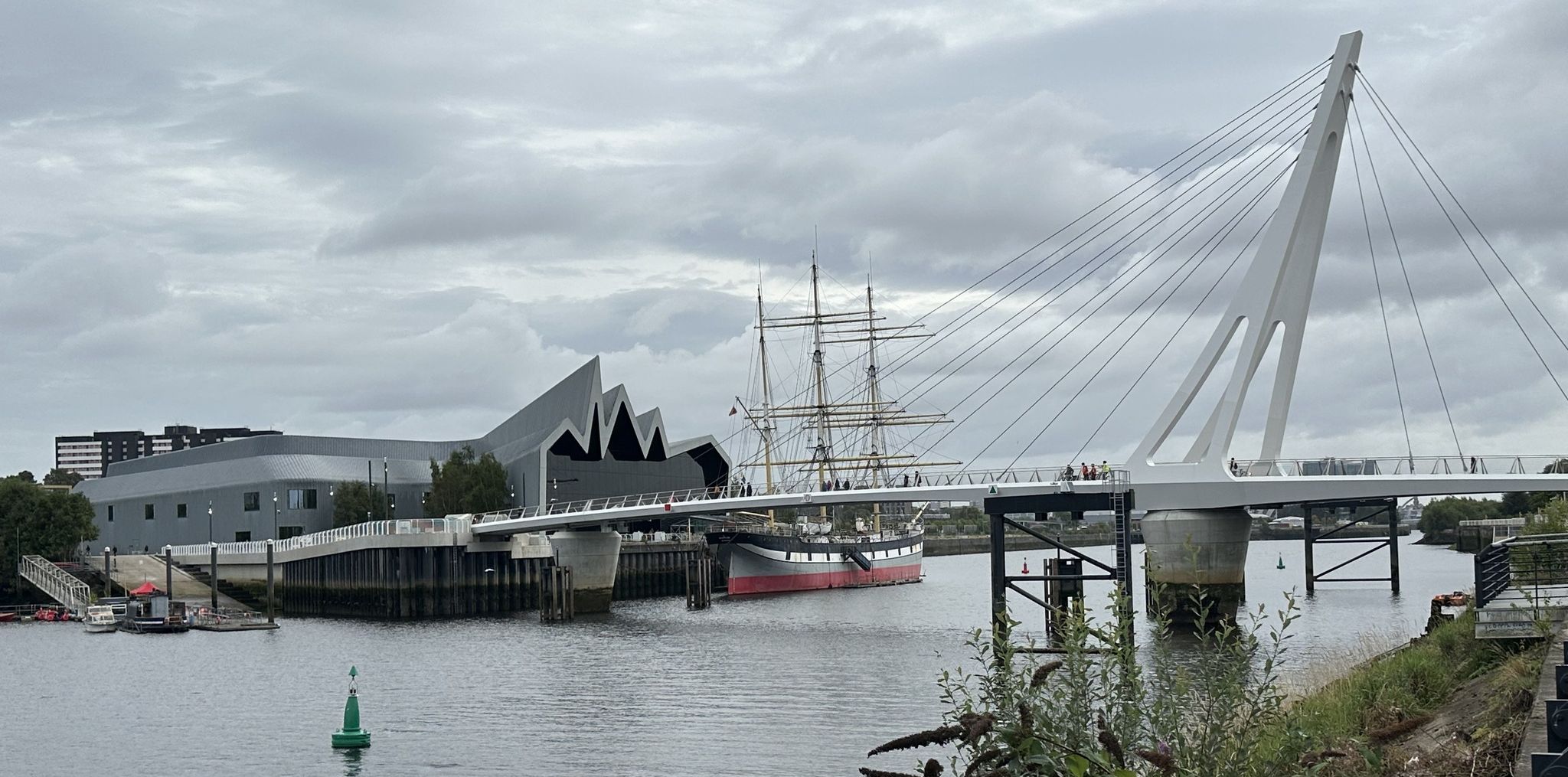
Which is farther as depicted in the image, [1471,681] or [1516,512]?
[1516,512]

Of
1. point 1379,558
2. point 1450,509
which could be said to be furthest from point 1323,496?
point 1450,509

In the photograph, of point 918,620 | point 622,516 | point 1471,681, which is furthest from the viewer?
point 622,516

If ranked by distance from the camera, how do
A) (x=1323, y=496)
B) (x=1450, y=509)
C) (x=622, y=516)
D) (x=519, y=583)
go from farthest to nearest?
(x=1450, y=509) → (x=519, y=583) → (x=622, y=516) → (x=1323, y=496)

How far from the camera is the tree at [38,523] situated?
72.9 m

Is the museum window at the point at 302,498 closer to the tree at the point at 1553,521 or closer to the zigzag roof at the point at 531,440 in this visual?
the zigzag roof at the point at 531,440

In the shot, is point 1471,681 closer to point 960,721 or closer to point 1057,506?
point 960,721

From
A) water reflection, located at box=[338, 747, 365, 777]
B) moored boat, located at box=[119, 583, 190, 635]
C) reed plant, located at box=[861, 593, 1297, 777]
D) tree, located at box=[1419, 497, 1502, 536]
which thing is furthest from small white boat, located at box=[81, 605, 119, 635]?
tree, located at box=[1419, 497, 1502, 536]

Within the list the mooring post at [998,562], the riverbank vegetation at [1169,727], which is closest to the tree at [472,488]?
the mooring post at [998,562]

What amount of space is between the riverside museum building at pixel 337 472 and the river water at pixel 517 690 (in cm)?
2592

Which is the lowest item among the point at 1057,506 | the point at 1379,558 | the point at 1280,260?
the point at 1379,558

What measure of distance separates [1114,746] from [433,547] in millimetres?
61119

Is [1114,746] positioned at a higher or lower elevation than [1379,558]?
higher

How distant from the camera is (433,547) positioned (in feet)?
219

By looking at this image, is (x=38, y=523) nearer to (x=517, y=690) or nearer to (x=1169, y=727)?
(x=517, y=690)
